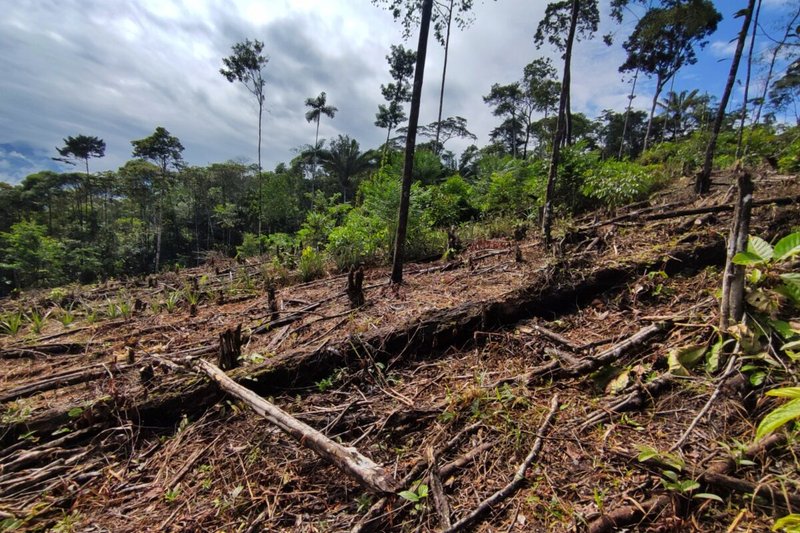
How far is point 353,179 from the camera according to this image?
2905cm

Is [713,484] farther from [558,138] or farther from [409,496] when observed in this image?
[558,138]

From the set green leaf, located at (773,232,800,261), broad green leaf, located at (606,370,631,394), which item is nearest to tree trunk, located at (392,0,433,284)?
broad green leaf, located at (606,370,631,394)

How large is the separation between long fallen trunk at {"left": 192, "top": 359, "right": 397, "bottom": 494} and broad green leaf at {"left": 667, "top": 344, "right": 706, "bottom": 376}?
1.72 metres

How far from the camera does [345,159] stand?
27297 mm

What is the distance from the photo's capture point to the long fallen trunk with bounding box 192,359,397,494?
143 centimetres

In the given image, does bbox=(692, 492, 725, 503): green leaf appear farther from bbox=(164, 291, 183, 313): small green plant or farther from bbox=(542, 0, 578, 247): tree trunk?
bbox=(164, 291, 183, 313): small green plant

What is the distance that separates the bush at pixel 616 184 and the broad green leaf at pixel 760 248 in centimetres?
449

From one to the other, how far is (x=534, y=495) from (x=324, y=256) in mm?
5421

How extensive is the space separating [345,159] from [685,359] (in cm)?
2801

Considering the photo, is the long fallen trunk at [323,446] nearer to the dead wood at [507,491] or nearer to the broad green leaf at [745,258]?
the dead wood at [507,491]

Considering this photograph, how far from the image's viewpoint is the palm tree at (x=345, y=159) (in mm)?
26992

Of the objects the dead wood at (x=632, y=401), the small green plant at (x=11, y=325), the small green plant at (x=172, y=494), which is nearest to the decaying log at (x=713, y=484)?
the dead wood at (x=632, y=401)

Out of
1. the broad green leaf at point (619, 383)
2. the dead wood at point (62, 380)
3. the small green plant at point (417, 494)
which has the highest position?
the broad green leaf at point (619, 383)

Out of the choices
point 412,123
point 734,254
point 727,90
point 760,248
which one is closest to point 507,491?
point 734,254
